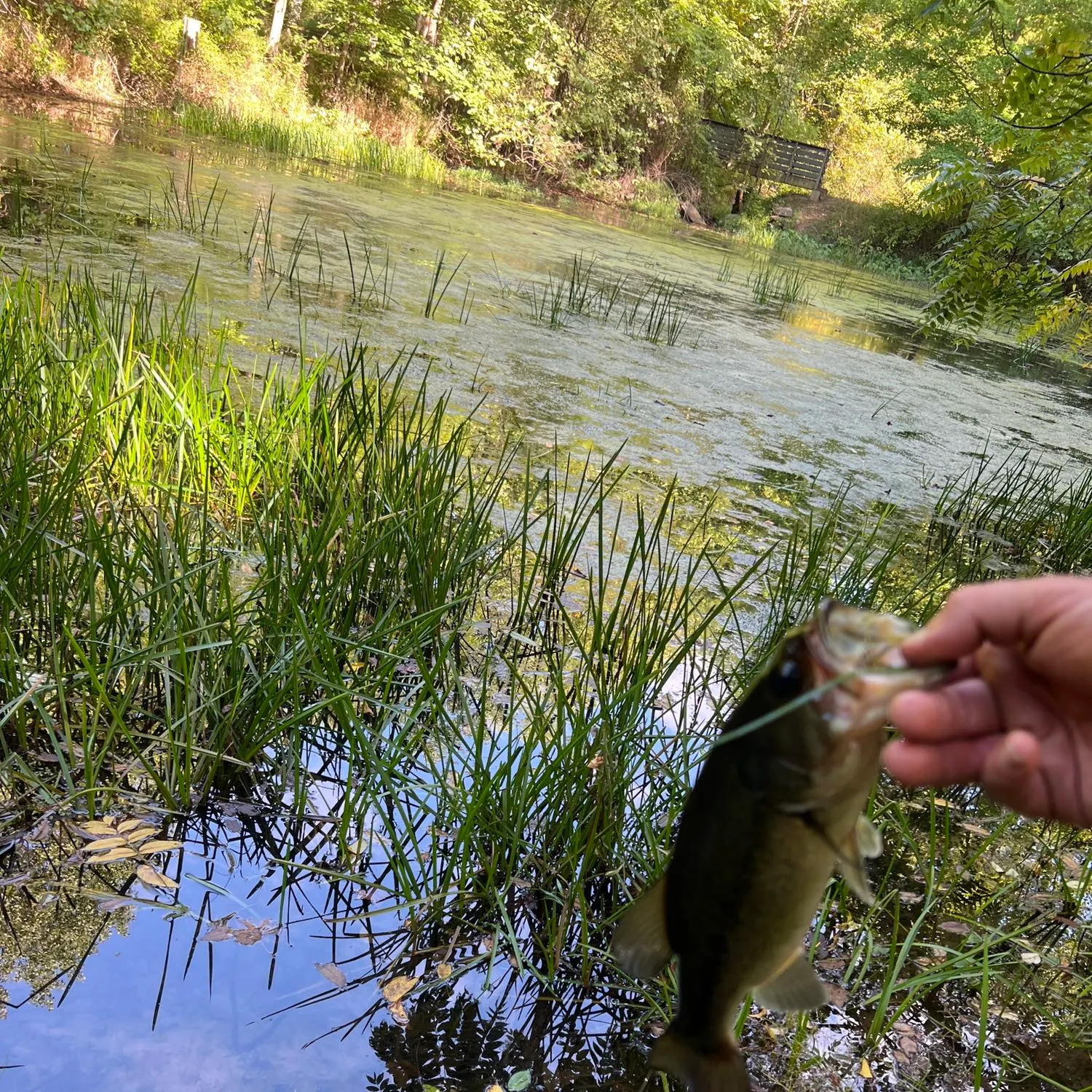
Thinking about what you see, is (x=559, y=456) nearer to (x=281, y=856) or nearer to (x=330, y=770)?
(x=330, y=770)

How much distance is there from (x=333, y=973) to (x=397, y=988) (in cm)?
12

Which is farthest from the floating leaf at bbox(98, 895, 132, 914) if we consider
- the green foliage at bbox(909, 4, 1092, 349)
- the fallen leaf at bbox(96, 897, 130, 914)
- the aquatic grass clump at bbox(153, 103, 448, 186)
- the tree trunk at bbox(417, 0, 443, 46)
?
the tree trunk at bbox(417, 0, 443, 46)

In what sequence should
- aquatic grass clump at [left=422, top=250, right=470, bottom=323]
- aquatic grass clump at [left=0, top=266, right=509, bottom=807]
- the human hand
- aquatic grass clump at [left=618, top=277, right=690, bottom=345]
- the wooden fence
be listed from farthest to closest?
the wooden fence → aquatic grass clump at [left=618, top=277, right=690, bottom=345] → aquatic grass clump at [left=422, top=250, right=470, bottom=323] → aquatic grass clump at [left=0, top=266, right=509, bottom=807] → the human hand

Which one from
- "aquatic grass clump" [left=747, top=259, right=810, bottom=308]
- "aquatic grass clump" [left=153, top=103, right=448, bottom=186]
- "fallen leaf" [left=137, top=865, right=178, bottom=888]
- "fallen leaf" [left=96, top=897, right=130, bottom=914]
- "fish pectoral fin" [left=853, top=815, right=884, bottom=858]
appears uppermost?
"aquatic grass clump" [left=153, top=103, right=448, bottom=186]

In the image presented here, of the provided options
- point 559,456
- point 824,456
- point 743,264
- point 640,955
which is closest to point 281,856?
point 640,955

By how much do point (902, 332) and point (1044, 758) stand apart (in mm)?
A: 11516

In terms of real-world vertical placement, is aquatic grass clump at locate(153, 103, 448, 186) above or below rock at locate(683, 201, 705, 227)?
below

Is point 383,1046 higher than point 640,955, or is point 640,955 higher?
point 640,955

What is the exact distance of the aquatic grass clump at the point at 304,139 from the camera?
43.3 feet

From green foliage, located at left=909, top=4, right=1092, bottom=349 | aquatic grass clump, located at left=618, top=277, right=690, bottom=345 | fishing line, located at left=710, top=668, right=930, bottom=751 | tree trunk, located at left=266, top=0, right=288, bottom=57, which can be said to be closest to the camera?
fishing line, located at left=710, top=668, right=930, bottom=751

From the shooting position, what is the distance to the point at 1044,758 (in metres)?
0.97

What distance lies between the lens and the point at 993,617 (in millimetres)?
917

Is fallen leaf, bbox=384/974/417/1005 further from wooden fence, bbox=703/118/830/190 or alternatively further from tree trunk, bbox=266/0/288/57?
wooden fence, bbox=703/118/830/190

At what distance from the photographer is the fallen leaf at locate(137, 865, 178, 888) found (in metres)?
1.63
